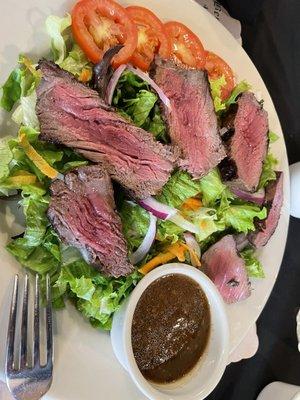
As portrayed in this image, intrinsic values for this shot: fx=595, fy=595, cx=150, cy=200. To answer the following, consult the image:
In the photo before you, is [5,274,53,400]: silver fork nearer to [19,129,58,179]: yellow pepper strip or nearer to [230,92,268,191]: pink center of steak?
[19,129,58,179]: yellow pepper strip

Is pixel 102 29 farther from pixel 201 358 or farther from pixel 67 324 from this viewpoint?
pixel 201 358

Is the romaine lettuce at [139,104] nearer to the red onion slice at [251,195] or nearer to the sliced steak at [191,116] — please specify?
the sliced steak at [191,116]

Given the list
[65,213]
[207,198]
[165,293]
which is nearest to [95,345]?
[165,293]

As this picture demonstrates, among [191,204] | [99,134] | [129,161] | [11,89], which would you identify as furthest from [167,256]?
[11,89]

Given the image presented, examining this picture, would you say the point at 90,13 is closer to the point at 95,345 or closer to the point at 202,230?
the point at 202,230

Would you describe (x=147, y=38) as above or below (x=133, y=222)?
above

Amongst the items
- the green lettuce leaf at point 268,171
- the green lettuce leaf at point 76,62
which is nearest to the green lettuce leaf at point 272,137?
the green lettuce leaf at point 268,171
